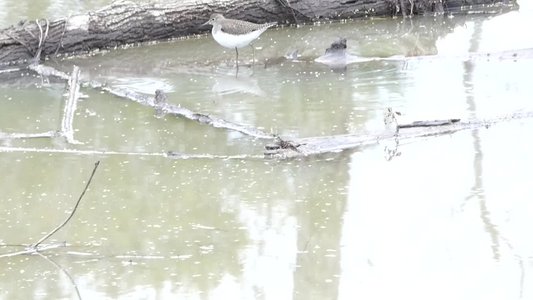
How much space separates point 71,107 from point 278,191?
2.96 metres

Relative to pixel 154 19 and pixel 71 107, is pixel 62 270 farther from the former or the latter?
Answer: pixel 154 19

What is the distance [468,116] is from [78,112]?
11.7ft

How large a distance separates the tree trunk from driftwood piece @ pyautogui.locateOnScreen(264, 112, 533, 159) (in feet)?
15.0

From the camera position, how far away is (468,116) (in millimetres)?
8594

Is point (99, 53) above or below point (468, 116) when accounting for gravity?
above

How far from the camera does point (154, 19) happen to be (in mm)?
12125

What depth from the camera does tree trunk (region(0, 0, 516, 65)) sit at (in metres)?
11.4

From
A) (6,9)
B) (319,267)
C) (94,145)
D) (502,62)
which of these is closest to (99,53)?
(6,9)

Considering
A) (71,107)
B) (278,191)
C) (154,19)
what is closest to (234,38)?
(154,19)

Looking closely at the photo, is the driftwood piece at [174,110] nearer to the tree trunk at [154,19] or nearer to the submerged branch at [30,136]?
the submerged branch at [30,136]

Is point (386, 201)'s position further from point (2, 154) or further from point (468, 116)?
point (2, 154)

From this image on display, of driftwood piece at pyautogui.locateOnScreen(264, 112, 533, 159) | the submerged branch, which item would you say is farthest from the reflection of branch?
the submerged branch

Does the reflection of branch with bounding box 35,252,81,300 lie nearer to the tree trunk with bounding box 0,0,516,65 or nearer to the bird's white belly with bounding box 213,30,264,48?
the bird's white belly with bounding box 213,30,264,48

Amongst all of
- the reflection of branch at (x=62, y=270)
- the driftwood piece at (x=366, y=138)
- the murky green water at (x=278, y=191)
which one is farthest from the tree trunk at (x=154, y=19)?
the reflection of branch at (x=62, y=270)
